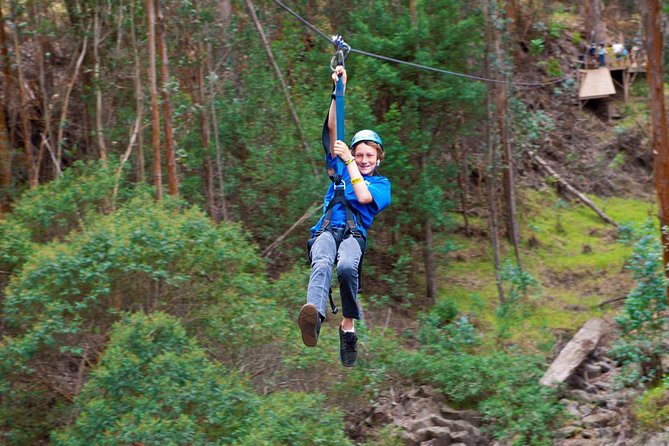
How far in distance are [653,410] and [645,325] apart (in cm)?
167

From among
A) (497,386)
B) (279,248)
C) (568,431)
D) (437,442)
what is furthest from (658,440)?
(279,248)

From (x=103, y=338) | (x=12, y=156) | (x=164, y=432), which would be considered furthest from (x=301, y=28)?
(x=164, y=432)

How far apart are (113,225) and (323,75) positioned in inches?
192

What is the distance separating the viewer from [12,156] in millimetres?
12984

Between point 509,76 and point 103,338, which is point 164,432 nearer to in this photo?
point 103,338

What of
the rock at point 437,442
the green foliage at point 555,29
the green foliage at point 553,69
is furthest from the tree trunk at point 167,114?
the green foliage at point 553,69

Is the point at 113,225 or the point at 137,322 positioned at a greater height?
the point at 113,225

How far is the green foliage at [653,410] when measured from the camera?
11.4 meters

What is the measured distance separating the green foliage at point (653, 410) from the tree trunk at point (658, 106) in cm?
166

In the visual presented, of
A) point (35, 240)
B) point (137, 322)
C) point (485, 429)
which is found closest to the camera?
point (137, 322)

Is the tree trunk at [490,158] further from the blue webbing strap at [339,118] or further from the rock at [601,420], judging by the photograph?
the blue webbing strap at [339,118]

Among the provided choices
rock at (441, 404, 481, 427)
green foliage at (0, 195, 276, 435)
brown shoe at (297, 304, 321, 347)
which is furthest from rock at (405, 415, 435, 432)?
brown shoe at (297, 304, 321, 347)

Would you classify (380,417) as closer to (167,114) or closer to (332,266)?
(167,114)

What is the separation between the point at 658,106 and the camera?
1189cm
